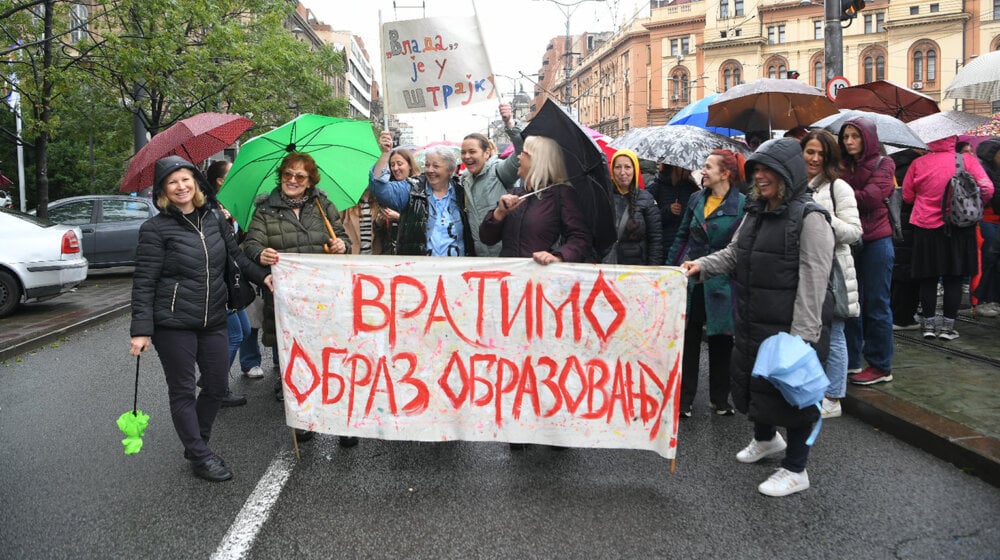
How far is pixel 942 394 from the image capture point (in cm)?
507

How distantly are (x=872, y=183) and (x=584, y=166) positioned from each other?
96.5 inches

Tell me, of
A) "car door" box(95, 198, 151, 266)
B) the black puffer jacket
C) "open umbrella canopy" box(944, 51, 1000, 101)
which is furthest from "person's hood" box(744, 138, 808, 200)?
"car door" box(95, 198, 151, 266)

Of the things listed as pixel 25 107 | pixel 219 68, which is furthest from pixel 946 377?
pixel 25 107

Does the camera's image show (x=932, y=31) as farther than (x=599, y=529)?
Yes

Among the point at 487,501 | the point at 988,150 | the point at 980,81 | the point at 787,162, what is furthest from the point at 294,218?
the point at 980,81

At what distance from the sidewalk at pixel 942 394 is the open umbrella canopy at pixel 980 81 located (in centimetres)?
243

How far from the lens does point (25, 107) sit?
17250 millimetres

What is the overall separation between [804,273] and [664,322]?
72 cm

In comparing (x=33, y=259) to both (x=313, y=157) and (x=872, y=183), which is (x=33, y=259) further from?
(x=872, y=183)

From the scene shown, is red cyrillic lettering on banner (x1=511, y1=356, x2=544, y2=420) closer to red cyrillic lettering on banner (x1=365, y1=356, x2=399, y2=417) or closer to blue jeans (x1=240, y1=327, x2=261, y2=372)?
red cyrillic lettering on banner (x1=365, y1=356, x2=399, y2=417)

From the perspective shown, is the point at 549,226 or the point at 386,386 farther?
the point at 549,226

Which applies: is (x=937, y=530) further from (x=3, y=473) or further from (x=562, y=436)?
(x=3, y=473)

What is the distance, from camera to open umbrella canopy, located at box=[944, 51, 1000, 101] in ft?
25.7

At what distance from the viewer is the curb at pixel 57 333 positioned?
7573 millimetres
